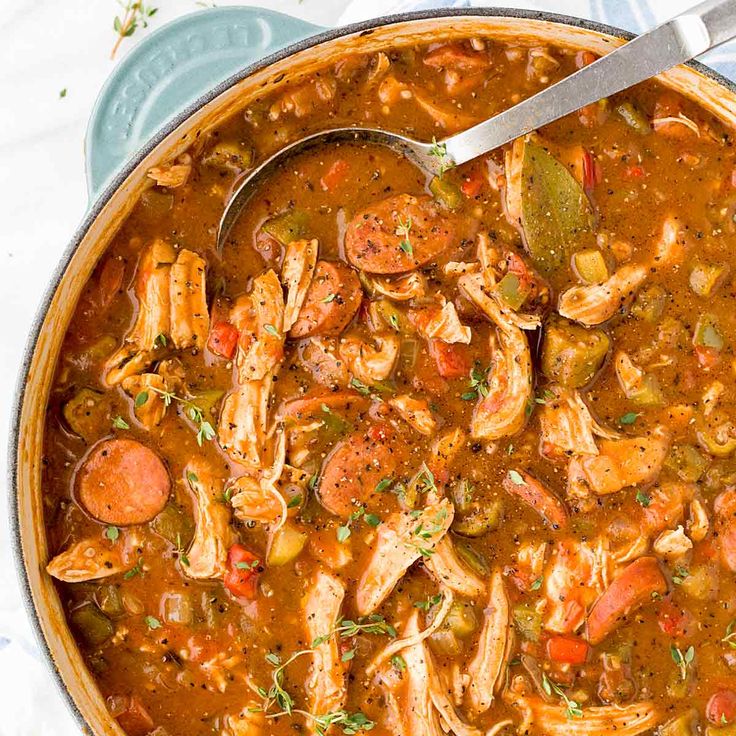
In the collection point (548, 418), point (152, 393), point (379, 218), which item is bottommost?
point (548, 418)

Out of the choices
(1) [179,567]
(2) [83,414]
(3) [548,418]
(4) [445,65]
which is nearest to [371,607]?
(1) [179,567]

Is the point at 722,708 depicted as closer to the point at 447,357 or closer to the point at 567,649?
the point at 567,649

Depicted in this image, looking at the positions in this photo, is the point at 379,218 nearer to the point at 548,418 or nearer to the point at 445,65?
the point at 445,65

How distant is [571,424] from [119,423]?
1776 millimetres

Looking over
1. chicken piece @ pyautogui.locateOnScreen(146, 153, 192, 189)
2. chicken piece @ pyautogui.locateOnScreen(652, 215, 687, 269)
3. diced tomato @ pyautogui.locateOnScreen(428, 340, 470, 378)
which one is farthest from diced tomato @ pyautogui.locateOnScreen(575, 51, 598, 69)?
chicken piece @ pyautogui.locateOnScreen(146, 153, 192, 189)

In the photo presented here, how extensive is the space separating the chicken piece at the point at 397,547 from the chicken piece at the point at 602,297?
2.95 feet

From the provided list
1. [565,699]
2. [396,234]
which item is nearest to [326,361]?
[396,234]

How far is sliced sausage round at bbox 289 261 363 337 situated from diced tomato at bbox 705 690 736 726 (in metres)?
2.18

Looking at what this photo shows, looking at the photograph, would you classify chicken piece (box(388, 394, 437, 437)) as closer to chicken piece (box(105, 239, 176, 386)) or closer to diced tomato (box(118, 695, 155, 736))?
chicken piece (box(105, 239, 176, 386))

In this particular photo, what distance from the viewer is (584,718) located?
147 inches

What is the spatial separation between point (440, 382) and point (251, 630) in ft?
4.13

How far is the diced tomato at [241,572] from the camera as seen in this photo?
3.61m

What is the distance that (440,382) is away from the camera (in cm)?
363

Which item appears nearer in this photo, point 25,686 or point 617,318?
point 617,318
